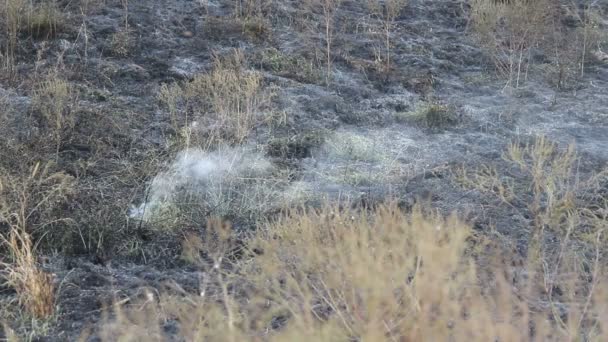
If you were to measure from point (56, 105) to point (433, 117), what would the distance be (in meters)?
3.20

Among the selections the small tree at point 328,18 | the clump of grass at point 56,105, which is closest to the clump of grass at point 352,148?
the small tree at point 328,18

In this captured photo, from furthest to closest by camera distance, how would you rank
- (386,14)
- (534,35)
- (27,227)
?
(386,14) → (534,35) → (27,227)

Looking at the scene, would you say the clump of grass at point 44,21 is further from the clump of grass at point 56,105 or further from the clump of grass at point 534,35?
the clump of grass at point 534,35

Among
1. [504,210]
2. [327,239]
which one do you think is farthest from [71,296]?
[504,210]

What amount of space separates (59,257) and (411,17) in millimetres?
5933

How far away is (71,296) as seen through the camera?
406 centimetres

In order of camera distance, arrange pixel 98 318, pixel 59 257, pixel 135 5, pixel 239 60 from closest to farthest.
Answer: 1. pixel 98 318
2. pixel 59 257
3. pixel 239 60
4. pixel 135 5

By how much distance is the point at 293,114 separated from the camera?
22.1 ft

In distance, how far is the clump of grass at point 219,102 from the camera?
6.13 metres

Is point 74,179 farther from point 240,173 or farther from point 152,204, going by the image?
point 240,173

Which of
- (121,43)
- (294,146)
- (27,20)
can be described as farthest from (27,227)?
(27,20)

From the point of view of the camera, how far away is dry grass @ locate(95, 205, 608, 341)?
2863 millimetres

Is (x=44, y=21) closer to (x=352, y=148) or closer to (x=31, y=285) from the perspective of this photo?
(x=352, y=148)

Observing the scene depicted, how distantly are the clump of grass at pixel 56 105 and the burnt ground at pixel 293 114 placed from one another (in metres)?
0.11
